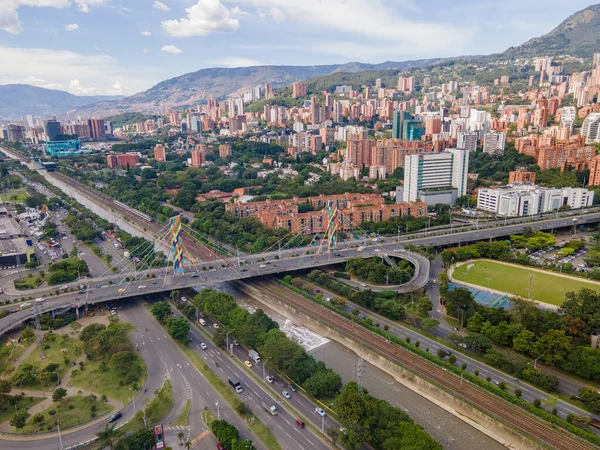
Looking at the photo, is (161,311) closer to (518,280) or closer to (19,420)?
(19,420)

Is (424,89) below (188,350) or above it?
above

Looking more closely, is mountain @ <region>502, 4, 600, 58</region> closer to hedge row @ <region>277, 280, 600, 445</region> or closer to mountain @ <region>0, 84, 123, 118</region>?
hedge row @ <region>277, 280, 600, 445</region>

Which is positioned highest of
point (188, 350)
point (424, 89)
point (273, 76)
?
point (273, 76)

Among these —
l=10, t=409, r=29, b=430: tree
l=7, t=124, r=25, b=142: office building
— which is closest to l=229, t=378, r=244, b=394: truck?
l=10, t=409, r=29, b=430: tree

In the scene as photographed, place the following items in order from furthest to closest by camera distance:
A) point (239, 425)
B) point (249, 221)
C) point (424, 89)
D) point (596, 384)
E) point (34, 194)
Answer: point (424, 89) → point (34, 194) → point (249, 221) → point (596, 384) → point (239, 425)

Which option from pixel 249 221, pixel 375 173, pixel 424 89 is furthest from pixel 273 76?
pixel 249 221

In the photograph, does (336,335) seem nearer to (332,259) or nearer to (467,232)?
(332,259)

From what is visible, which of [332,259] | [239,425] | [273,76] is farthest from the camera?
[273,76]
